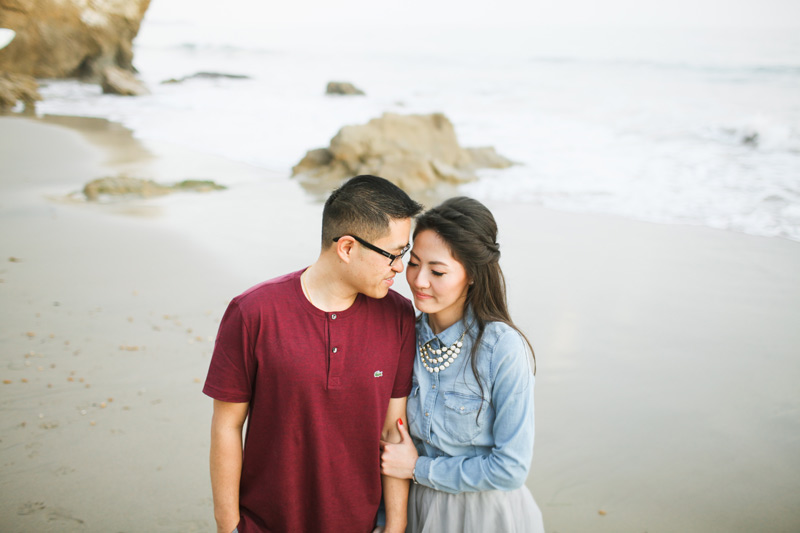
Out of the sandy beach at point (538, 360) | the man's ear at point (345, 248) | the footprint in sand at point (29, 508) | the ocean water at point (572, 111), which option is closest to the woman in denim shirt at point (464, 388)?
the man's ear at point (345, 248)

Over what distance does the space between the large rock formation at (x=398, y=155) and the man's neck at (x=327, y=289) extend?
7.73 m

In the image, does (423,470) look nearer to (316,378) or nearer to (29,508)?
(316,378)

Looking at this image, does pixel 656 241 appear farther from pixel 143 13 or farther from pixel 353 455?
pixel 143 13

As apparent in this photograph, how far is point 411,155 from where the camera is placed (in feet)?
34.3

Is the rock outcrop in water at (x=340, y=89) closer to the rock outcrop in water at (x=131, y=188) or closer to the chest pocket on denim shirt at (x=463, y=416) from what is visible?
the rock outcrop in water at (x=131, y=188)

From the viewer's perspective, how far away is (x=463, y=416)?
226 cm

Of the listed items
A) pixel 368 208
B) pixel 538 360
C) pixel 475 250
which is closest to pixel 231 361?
pixel 368 208

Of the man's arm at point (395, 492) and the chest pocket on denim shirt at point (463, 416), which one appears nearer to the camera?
the chest pocket on denim shirt at point (463, 416)

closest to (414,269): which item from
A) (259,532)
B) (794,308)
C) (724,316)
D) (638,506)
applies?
(259,532)

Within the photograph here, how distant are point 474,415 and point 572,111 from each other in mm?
21070

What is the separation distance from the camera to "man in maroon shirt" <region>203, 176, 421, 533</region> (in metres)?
2.10

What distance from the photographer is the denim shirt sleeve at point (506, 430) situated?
213 cm

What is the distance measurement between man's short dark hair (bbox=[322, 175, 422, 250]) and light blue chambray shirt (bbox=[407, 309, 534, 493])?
476 millimetres

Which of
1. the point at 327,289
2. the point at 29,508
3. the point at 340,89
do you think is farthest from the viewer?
the point at 340,89
